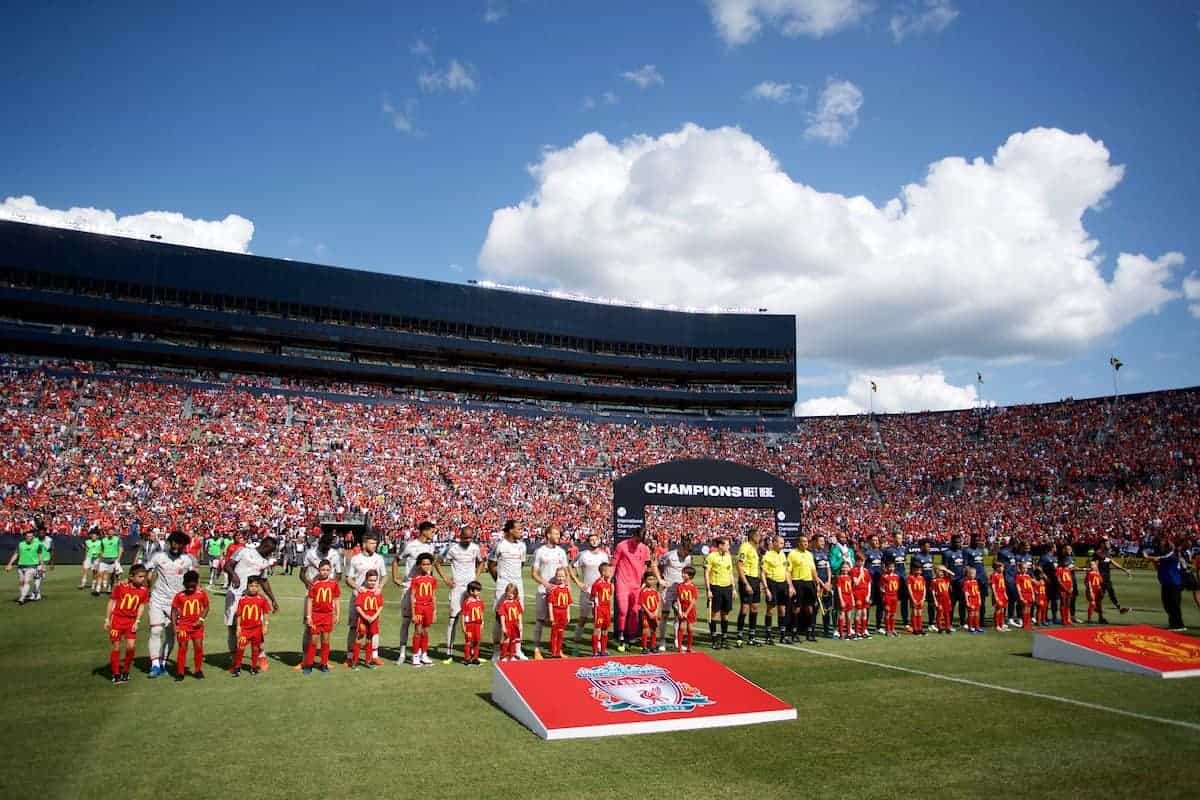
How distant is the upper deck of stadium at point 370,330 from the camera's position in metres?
48.7

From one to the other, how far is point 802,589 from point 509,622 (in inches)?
232

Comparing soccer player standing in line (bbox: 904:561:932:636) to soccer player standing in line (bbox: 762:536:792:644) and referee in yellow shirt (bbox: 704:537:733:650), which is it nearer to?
soccer player standing in line (bbox: 762:536:792:644)

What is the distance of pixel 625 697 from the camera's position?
833 cm

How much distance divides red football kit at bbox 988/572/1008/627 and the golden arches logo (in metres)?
4.20

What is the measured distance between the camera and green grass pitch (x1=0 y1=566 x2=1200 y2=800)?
616 cm

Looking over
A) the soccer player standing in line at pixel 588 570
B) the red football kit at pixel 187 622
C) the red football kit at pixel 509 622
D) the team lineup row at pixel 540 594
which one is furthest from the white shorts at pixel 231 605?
the soccer player standing in line at pixel 588 570

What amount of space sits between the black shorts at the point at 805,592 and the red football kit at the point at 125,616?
10.9 m

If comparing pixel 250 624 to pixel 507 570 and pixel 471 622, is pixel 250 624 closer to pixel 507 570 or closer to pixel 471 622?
pixel 471 622

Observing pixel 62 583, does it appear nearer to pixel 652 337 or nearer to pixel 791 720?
pixel 791 720

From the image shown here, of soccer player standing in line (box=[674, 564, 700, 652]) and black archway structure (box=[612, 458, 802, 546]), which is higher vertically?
black archway structure (box=[612, 458, 802, 546])

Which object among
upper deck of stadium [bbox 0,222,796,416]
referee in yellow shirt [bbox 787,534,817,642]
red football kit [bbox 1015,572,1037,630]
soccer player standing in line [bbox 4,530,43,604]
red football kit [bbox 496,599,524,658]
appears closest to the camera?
red football kit [bbox 496,599,524,658]

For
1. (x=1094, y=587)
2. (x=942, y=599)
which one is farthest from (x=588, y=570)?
(x=1094, y=587)

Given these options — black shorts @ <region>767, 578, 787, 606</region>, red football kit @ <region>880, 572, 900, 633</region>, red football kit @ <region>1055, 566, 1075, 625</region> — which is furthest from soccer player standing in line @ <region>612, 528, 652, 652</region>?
red football kit @ <region>1055, 566, 1075, 625</region>

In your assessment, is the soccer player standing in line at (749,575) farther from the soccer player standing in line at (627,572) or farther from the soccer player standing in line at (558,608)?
the soccer player standing in line at (558,608)
